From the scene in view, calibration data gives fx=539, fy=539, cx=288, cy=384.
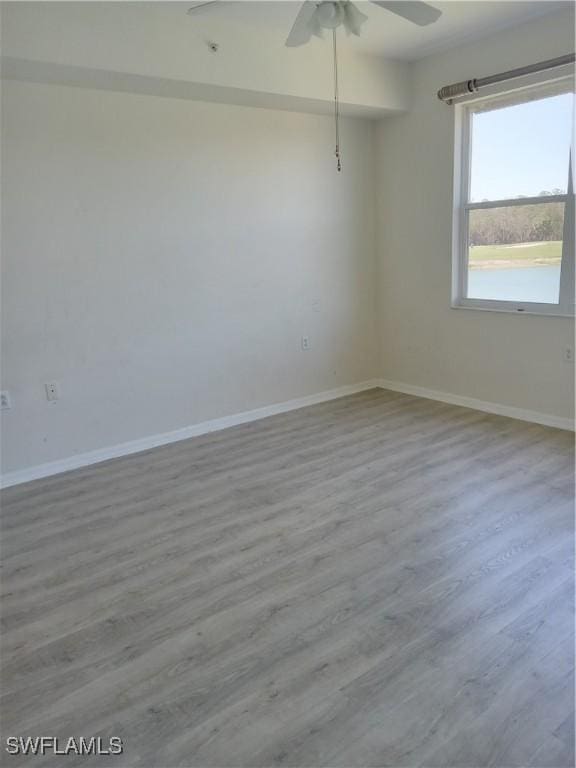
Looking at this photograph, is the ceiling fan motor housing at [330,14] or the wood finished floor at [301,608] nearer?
the wood finished floor at [301,608]

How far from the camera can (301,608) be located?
2082mm

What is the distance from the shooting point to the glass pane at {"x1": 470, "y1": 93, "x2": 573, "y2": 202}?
11.8ft

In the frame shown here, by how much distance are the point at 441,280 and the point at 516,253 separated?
0.65 metres

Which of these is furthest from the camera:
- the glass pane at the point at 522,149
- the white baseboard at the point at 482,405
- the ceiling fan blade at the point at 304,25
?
the white baseboard at the point at 482,405

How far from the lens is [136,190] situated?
352 centimetres

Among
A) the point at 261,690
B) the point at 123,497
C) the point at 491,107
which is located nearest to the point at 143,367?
the point at 123,497

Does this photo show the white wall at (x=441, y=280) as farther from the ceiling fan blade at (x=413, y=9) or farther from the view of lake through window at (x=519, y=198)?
the ceiling fan blade at (x=413, y=9)

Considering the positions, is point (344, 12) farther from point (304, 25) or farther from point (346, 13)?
point (304, 25)

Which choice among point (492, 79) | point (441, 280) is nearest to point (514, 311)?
point (441, 280)

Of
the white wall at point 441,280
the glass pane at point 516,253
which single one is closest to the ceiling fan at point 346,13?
the white wall at point 441,280

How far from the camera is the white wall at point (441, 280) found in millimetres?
3752

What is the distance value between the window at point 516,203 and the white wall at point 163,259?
3.03 feet

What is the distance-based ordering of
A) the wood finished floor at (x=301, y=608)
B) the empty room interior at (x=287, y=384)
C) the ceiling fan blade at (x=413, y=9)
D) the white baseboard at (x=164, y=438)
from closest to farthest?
1. the wood finished floor at (x=301, y=608)
2. the empty room interior at (x=287, y=384)
3. the ceiling fan blade at (x=413, y=9)
4. the white baseboard at (x=164, y=438)

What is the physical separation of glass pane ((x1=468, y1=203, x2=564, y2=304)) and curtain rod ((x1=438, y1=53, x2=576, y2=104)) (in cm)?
84
